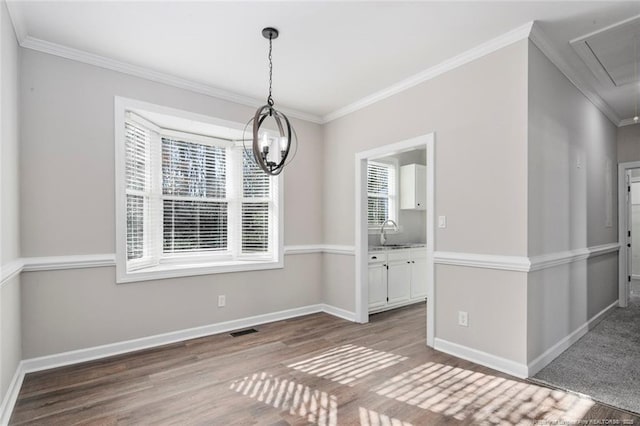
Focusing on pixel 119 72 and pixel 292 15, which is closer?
pixel 292 15

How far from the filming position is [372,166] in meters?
5.71

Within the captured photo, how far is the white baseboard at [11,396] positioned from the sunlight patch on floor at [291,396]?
1400 mm

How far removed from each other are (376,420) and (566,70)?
3542 millimetres

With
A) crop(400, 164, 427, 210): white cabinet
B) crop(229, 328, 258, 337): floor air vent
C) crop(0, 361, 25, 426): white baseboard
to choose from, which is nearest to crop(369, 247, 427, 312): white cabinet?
crop(400, 164, 427, 210): white cabinet

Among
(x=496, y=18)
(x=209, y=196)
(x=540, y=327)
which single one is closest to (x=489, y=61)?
(x=496, y=18)

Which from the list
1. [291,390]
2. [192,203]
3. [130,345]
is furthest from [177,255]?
[291,390]

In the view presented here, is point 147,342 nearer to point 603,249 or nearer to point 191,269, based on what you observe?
point 191,269

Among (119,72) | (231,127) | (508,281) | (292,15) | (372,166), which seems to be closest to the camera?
(292,15)

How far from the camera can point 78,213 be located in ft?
10.1

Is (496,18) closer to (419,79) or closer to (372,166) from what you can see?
(419,79)

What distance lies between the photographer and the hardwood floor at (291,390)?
2215mm

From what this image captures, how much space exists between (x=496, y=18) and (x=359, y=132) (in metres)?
1.98

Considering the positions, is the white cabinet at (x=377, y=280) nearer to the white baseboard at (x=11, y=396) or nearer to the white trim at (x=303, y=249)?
the white trim at (x=303, y=249)

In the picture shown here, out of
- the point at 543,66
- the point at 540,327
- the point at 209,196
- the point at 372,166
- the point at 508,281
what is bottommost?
the point at 540,327
